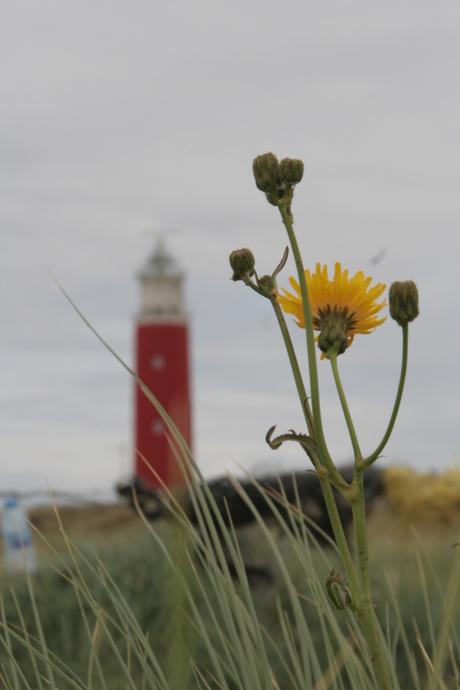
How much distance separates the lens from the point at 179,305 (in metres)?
19.2

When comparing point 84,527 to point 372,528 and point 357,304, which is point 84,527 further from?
point 357,304

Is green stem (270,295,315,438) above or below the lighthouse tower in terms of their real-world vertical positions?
below

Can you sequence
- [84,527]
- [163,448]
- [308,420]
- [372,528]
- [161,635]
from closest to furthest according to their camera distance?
[308,420]
[161,635]
[372,528]
[84,527]
[163,448]

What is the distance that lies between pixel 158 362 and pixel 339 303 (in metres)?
17.3

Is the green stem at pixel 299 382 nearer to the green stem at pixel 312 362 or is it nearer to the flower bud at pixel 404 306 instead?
the green stem at pixel 312 362

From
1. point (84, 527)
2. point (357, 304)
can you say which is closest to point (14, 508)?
point (357, 304)

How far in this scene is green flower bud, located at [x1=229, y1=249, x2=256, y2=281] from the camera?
86cm

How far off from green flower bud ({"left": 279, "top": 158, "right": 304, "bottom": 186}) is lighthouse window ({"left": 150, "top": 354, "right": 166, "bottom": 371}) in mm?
17320

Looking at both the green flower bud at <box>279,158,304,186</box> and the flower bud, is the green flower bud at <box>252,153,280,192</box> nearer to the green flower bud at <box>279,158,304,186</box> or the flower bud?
the green flower bud at <box>279,158,304,186</box>

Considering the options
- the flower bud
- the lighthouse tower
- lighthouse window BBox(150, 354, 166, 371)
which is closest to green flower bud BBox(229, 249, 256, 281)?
the flower bud

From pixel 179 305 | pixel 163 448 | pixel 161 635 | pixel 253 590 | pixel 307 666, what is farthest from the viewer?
pixel 179 305

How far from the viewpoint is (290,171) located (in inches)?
33.5

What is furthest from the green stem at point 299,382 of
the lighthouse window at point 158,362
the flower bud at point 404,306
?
the lighthouse window at point 158,362

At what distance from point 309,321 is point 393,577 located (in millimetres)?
3179
